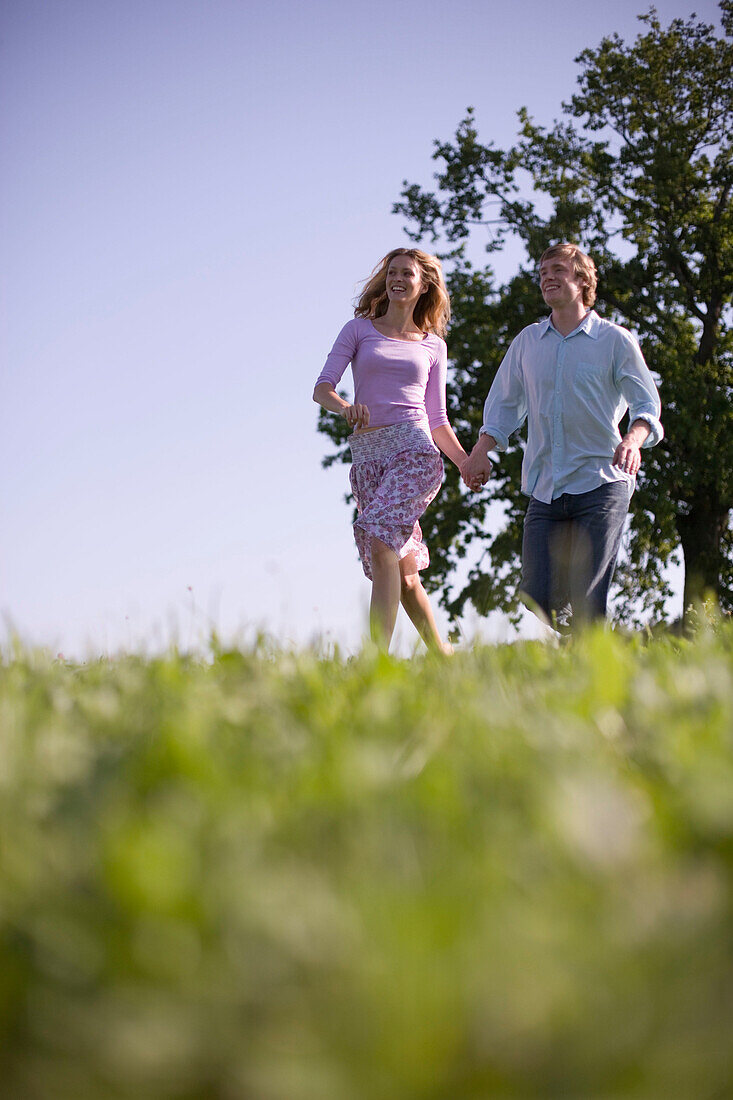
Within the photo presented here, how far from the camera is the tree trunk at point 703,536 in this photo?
17781 millimetres

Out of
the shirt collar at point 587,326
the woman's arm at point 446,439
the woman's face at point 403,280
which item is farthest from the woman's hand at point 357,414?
the shirt collar at point 587,326

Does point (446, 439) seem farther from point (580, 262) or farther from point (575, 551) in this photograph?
point (580, 262)

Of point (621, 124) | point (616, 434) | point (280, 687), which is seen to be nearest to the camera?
point (280, 687)

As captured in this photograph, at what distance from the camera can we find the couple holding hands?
579 cm

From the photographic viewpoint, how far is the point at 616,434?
233 inches

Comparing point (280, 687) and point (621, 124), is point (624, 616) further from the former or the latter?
point (280, 687)

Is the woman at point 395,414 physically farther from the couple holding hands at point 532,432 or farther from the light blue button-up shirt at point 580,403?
the light blue button-up shirt at point 580,403

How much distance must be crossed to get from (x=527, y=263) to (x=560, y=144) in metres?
2.72

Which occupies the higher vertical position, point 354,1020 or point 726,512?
→ point 726,512

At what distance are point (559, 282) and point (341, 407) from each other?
1690 mm

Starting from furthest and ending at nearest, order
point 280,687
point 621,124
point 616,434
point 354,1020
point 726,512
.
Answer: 1. point 621,124
2. point 726,512
3. point 616,434
4. point 280,687
5. point 354,1020

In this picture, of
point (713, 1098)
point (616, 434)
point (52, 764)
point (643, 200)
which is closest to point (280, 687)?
point (52, 764)

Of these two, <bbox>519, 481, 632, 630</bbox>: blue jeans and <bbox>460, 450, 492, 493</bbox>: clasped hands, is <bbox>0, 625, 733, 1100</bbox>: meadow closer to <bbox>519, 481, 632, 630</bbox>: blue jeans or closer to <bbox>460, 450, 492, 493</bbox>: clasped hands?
<bbox>519, 481, 632, 630</bbox>: blue jeans

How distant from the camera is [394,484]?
19.7 feet
